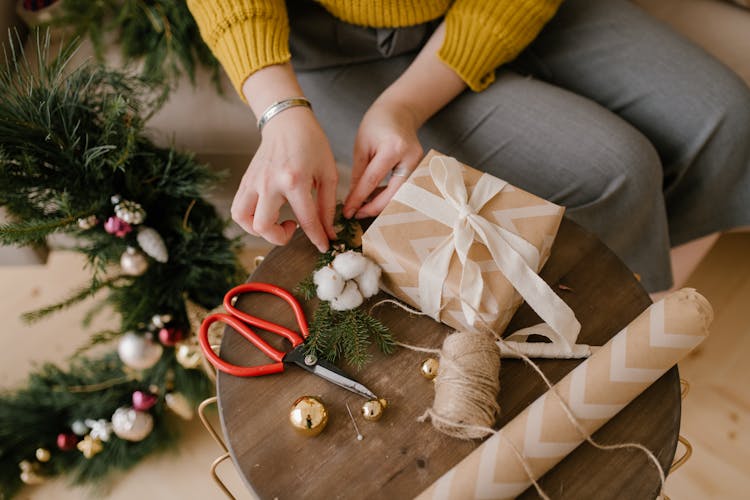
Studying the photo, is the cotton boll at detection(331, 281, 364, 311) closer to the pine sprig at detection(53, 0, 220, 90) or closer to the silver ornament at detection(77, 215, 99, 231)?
the silver ornament at detection(77, 215, 99, 231)

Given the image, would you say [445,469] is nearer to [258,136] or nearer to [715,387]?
[258,136]

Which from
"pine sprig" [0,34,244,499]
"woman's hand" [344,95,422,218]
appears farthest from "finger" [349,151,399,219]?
"pine sprig" [0,34,244,499]

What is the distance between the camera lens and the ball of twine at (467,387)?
58 centimetres

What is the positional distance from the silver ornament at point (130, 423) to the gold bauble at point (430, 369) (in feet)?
2.32

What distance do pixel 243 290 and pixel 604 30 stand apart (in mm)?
731

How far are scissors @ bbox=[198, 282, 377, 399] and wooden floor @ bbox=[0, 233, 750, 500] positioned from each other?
59 cm

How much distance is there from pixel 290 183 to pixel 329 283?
13cm

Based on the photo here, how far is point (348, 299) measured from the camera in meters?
0.67

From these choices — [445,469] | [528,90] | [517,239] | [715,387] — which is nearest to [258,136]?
[528,90]

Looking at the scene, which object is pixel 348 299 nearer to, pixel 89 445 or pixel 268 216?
pixel 268 216

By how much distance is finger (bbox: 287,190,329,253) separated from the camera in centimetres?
69

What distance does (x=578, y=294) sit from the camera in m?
0.71

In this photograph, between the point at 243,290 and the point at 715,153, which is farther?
the point at 715,153

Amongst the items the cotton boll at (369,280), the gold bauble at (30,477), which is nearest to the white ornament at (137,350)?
the gold bauble at (30,477)
